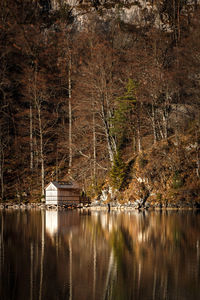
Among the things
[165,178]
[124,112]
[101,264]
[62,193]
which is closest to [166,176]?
[165,178]

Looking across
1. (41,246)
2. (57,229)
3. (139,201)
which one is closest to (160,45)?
(139,201)

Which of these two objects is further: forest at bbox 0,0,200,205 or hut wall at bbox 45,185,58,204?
hut wall at bbox 45,185,58,204

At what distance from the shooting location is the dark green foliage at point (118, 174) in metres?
30.3

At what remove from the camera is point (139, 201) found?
28797 millimetres

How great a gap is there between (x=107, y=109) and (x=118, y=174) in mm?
7710

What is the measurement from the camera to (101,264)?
9.88 meters

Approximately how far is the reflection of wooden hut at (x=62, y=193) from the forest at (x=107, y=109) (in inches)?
47.0

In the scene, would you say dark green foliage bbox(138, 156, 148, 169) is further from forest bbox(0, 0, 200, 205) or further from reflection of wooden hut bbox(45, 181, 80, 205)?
reflection of wooden hut bbox(45, 181, 80, 205)

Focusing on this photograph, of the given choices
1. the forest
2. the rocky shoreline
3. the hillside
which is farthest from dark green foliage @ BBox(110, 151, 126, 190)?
the rocky shoreline

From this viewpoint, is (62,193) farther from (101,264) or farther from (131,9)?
(131,9)

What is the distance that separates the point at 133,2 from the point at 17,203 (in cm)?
3999

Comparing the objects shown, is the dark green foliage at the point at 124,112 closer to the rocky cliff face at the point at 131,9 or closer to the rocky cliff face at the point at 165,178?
the rocky cliff face at the point at 165,178

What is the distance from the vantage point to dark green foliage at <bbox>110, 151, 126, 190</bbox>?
30.3 meters

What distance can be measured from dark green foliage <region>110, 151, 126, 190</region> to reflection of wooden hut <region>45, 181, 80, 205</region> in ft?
13.0
